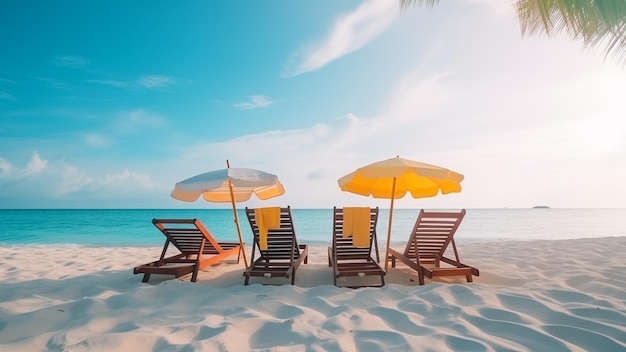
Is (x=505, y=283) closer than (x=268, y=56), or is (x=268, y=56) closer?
(x=505, y=283)

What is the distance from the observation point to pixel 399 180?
215 inches

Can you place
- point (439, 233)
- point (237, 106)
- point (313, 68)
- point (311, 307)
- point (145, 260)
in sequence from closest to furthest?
point (311, 307) < point (439, 233) < point (145, 260) < point (313, 68) < point (237, 106)

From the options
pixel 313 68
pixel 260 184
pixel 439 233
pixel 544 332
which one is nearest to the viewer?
pixel 544 332

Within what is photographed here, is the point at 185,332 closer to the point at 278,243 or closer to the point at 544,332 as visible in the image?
the point at 278,243

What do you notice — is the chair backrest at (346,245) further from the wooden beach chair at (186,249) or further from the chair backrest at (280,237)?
the wooden beach chair at (186,249)

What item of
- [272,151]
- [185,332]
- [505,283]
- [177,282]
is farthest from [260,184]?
[272,151]

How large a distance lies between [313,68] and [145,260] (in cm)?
750

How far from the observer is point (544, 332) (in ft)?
7.18

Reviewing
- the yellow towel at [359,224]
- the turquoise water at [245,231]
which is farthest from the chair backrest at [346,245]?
the turquoise water at [245,231]

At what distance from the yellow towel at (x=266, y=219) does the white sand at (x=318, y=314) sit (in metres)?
0.80

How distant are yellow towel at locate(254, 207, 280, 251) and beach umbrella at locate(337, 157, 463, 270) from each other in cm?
121

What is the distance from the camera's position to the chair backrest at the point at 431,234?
4336 mm

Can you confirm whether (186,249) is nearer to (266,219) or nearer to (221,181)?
(266,219)

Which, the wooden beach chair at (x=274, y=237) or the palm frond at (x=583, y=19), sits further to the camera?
the wooden beach chair at (x=274, y=237)
